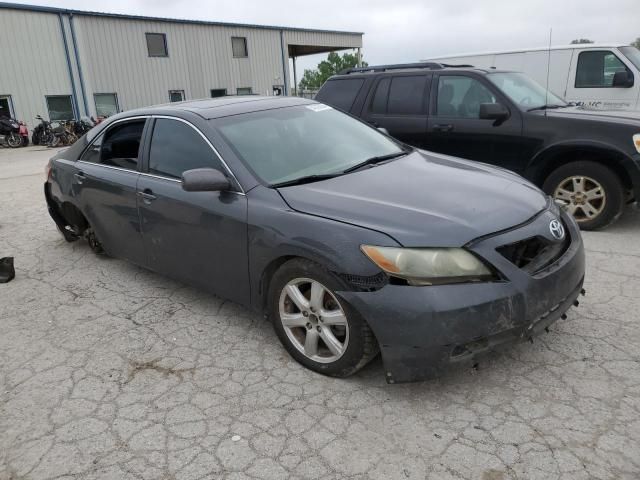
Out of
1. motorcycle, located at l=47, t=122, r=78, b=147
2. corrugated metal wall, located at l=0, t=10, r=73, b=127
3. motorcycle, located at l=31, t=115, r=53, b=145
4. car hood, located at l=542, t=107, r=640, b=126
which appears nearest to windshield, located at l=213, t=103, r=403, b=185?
car hood, located at l=542, t=107, r=640, b=126

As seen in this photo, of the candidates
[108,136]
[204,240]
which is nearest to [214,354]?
[204,240]

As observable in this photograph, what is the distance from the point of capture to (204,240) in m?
3.40

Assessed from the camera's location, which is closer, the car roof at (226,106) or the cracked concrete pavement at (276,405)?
the cracked concrete pavement at (276,405)

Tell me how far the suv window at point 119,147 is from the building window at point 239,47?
24.3 meters

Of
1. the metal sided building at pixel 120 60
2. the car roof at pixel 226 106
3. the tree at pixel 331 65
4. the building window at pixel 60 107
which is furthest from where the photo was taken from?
the tree at pixel 331 65

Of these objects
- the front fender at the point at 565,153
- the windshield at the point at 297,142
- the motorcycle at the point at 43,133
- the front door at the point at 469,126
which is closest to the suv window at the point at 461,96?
the front door at the point at 469,126

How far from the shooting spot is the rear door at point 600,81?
8.39 m

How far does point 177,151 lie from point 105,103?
21822 mm

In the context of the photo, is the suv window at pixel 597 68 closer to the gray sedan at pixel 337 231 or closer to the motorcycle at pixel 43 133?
the gray sedan at pixel 337 231

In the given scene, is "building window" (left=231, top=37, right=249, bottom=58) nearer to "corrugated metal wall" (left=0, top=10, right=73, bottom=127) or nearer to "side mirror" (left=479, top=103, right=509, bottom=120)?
"corrugated metal wall" (left=0, top=10, right=73, bottom=127)

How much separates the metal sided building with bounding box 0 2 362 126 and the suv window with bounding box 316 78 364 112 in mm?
18086

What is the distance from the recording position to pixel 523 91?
5.96m

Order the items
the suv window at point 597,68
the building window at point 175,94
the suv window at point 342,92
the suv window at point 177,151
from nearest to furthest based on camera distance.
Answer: the suv window at point 177,151 → the suv window at point 342,92 → the suv window at point 597,68 → the building window at point 175,94

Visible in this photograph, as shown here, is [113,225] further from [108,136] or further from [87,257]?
[87,257]
